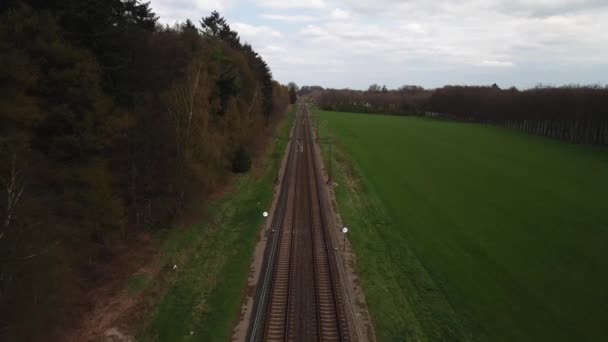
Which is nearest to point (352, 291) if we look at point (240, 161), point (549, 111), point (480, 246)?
point (480, 246)

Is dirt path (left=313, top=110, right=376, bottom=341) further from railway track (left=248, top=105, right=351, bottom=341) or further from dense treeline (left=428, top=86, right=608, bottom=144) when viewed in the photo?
dense treeline (left=428, top=86, right=608, bottom=144)

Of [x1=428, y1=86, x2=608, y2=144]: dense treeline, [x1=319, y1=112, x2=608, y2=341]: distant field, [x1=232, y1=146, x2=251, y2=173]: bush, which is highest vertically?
[x1=428, y1=86, x2=608, y2=144]: dense treeline

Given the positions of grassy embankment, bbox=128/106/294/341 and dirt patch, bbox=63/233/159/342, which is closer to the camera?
dirt patch, bbox=63/233/159/342

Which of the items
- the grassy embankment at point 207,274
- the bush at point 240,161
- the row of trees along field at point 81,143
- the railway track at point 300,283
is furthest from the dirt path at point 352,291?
the bush at point 240,161

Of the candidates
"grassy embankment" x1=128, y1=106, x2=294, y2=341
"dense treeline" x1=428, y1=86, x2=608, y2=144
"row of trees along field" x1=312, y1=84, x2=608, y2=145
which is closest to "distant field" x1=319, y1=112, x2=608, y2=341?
"grassy embankment" x1=128, y1=106, x2=294, y2=341

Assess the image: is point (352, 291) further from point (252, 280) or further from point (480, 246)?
point (480, 246)

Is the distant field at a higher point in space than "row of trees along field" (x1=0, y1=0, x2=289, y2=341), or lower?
lower

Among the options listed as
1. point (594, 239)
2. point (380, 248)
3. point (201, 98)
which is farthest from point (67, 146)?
point (594, 239)
